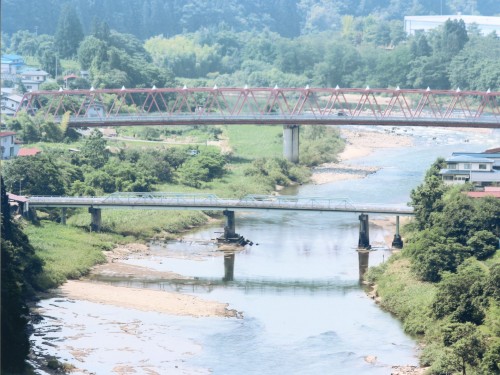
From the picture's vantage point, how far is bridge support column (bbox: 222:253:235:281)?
48.8 meters

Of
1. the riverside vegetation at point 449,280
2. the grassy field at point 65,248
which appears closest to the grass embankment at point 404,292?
the riverside vegetation at point 449,280

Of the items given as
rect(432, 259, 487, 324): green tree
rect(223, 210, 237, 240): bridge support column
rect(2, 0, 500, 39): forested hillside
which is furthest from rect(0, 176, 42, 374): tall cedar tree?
rect(2, 0, 500, 39): forested hillside

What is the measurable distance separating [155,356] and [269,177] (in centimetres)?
2922

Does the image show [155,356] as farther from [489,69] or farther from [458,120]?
[489,69]

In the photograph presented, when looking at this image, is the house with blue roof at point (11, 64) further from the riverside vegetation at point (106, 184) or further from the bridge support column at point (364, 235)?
the bridge support column at point (364, 235)

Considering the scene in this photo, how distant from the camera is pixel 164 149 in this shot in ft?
233

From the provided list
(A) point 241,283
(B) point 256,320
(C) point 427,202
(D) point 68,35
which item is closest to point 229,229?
(A) point 241,283

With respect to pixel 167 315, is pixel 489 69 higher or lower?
higher

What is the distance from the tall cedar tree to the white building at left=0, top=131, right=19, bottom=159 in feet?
50.3

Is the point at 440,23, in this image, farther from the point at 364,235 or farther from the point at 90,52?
the point at 364,235

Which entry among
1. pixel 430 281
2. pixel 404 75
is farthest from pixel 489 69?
pixel 430 281

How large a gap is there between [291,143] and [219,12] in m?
65.3

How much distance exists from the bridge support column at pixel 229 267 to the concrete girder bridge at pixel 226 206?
6.13 feet

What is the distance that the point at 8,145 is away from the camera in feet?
202
